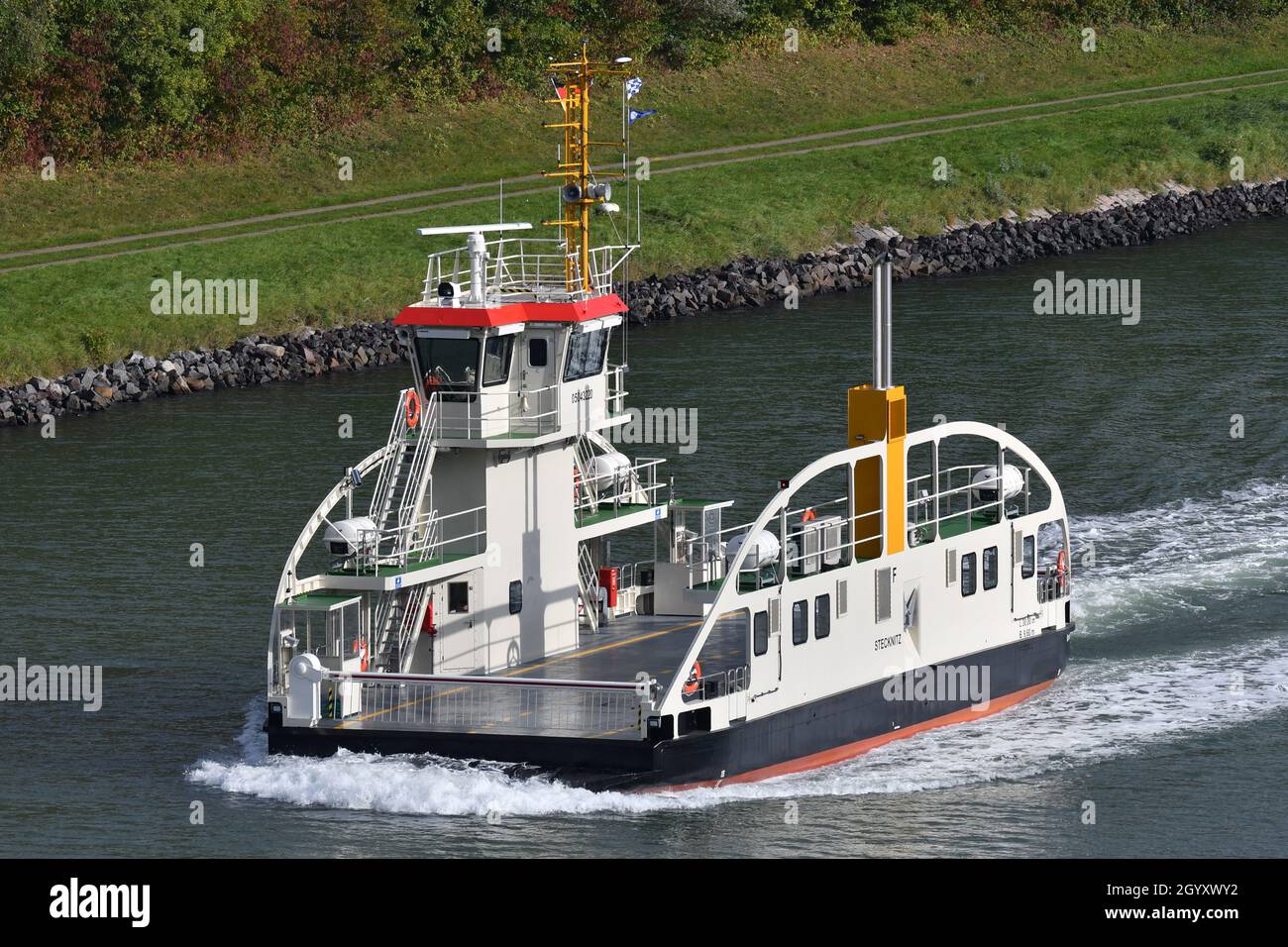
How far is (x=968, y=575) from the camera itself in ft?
138

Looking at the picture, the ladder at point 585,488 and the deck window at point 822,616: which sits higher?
the ladder at point 585,488

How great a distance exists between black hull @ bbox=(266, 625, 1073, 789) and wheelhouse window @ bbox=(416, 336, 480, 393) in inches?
222

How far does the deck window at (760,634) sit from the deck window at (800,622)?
0.66 metres

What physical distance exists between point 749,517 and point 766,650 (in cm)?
1522

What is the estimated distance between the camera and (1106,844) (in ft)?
116

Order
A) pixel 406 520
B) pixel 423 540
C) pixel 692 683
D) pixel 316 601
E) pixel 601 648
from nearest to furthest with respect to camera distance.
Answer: pixel 692 683, pixel 316 601, pixel 406 520, pixel 423 540, pixel 601 648

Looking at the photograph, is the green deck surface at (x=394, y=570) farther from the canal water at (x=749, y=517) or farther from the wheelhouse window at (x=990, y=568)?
the wheelhouse window at (x=990, y=568)

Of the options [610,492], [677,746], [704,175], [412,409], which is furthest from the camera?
[704,175]

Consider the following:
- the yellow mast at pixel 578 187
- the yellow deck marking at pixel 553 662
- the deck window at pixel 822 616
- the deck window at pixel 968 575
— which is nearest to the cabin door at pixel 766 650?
the deck window at pixel 822 616

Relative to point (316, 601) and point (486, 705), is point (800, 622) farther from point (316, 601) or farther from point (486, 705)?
point (316, 601)

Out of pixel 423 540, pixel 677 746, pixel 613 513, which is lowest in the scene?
pixel 677 746

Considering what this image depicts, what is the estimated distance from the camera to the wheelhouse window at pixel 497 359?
1531 inches

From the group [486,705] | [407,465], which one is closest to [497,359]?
[407,465]

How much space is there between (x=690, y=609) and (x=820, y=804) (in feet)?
24.8
